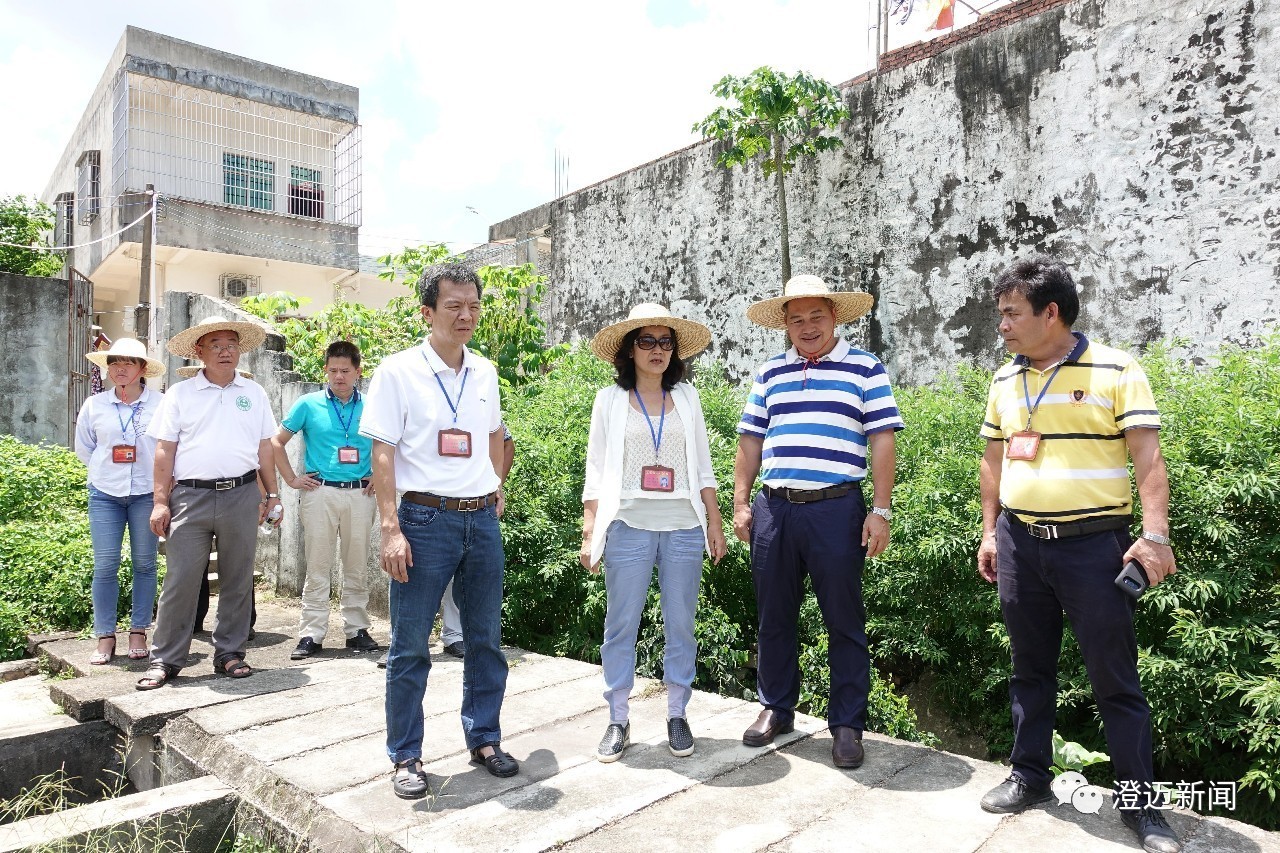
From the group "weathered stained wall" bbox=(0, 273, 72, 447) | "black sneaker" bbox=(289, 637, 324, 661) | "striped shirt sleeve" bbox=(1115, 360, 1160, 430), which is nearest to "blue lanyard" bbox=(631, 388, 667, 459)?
"striped shirt sleeve" bbox=(1115, 360, 1160, 430)

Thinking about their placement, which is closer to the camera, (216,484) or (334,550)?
(216,484)

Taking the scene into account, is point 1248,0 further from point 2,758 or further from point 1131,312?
point 2,758

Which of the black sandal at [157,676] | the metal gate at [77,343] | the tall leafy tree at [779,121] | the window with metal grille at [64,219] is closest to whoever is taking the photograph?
the black sandal at [157,676]

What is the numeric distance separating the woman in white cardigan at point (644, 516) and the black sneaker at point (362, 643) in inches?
97.4

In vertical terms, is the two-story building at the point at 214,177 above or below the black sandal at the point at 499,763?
above

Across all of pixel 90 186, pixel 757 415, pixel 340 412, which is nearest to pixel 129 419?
pixel 340 412

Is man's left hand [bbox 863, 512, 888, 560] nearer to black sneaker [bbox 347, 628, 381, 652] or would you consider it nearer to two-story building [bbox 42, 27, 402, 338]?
black sneaker [bbox 347, 628, 381, 652]

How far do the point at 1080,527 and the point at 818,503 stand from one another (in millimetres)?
982

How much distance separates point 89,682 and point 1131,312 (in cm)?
688

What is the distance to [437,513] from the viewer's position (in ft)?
11.4

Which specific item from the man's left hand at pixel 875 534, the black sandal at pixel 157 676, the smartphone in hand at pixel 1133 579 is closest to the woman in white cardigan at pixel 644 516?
the man's left hand at pixel 875 534

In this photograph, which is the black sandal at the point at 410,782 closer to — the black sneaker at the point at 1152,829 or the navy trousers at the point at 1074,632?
the navy trousers at the point at 1074,632

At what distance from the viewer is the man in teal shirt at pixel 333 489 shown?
18.7 feet

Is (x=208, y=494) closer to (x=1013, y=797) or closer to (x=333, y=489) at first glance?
(x=333, y=489)
